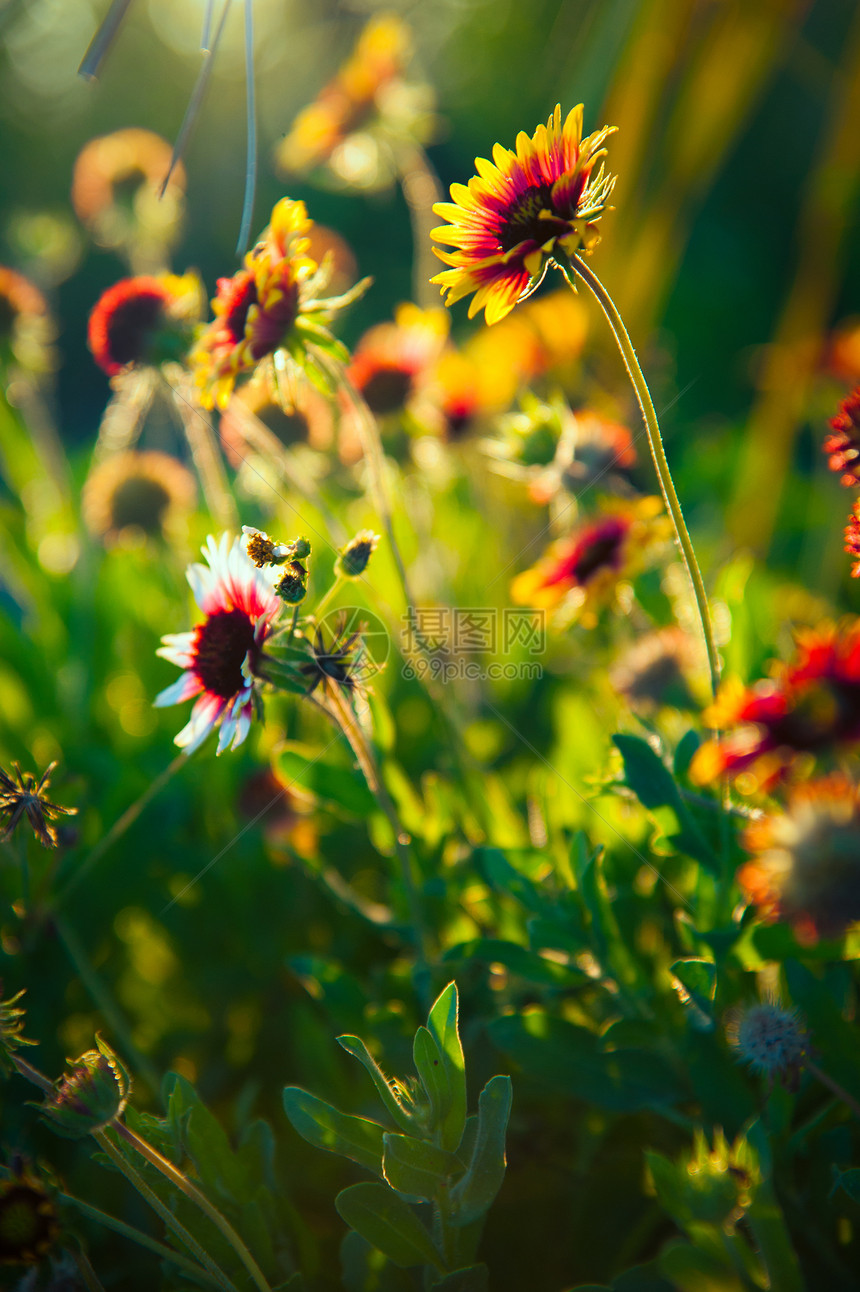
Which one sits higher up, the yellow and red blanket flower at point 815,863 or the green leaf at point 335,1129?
the yellow and red blanket flower at point 815,863

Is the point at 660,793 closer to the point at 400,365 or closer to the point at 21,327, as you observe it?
the point at 400,365

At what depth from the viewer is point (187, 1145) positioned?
18.6 inches

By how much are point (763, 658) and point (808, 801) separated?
0.37 m

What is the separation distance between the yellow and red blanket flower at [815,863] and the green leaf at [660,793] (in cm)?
14

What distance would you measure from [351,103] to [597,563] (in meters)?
0.76

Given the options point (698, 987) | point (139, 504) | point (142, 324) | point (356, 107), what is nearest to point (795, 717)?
point (698, 987)

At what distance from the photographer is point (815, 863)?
1.02ft

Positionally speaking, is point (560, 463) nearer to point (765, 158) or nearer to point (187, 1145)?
point (187, 1145)

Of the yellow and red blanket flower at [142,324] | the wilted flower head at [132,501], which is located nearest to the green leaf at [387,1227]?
the yellow and red blanket flower at [142,324]

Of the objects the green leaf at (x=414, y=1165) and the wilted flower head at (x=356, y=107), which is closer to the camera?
the green leaf at (x=414, y=1165)

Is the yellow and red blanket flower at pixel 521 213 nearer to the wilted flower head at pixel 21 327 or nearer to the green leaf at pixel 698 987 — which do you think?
the green leaf at pixel 698 987

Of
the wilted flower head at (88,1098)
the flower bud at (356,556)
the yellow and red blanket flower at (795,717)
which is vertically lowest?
the wilted flower head at (88,1098)

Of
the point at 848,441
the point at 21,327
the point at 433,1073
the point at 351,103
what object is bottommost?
the point at 433,1073

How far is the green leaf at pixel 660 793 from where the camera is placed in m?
0.48
